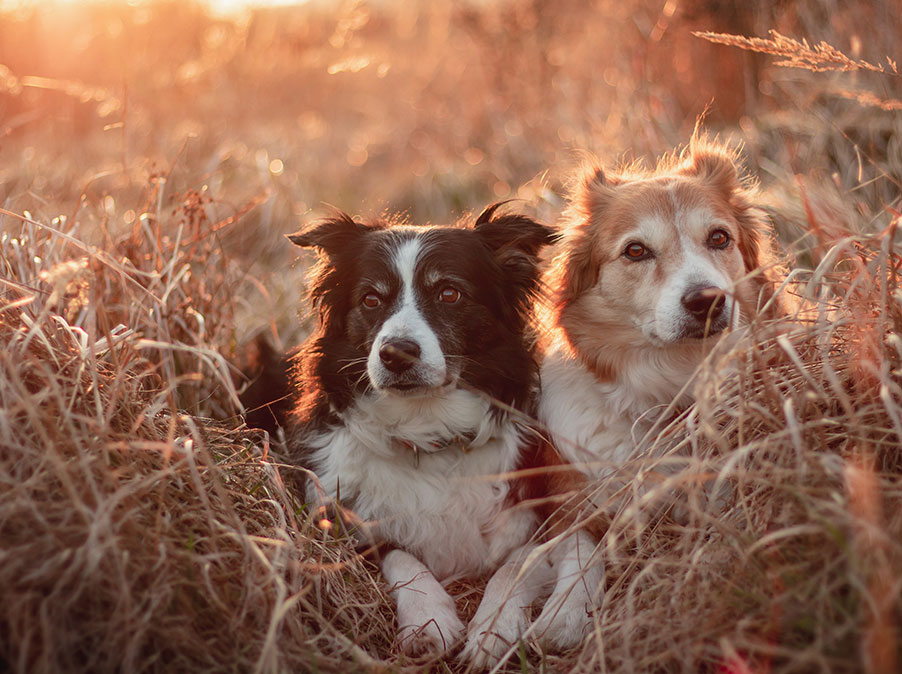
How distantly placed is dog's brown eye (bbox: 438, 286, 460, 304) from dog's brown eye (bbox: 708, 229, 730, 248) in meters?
1.13

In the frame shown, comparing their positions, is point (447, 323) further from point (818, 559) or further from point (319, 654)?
point (818, 559)

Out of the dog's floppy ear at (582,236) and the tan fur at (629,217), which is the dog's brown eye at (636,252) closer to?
the tan fur at (629,217)

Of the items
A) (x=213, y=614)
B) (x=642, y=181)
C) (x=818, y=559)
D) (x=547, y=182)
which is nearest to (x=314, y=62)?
(x=547, y=182)

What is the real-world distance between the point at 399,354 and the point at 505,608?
1029 millimetres

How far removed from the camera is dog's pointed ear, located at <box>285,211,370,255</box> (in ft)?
11.5

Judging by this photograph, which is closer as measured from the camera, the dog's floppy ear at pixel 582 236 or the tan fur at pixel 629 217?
the tan fur at pixel 629 217

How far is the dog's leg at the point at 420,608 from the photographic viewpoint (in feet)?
8.77

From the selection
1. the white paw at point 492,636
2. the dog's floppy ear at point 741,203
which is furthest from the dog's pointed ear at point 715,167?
the white paw at point 492,636

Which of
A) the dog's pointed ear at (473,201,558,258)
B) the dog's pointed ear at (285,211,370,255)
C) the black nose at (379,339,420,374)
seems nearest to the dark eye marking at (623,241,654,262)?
the dog's pointed ear at (473,201,558,258)

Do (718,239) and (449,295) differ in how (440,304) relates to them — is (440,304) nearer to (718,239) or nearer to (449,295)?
(449,295)

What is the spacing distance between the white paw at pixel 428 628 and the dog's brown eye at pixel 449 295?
1.24 m

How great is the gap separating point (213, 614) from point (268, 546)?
15.8 inches

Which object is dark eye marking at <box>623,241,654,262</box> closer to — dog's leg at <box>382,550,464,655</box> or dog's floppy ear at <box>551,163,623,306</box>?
dog's floppy ear at <box>551,163,623,306</box>

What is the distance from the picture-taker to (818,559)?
1965 millimetres
